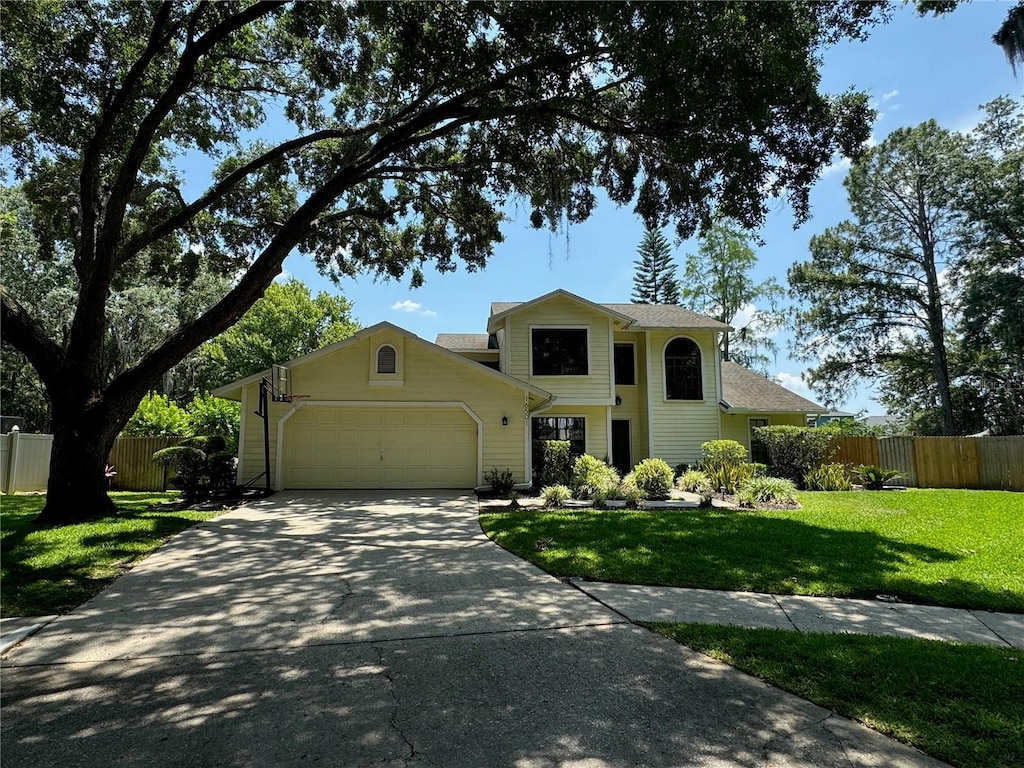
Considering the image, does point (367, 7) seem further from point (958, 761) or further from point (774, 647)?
point (958, 761)

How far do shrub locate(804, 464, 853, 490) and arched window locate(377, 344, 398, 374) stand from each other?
12.1 meters

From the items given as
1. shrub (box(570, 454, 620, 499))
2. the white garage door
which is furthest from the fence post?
shrub (box(570, 454, 620, 499))

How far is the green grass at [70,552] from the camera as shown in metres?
5.25

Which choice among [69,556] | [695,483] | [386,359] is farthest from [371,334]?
[695,483]

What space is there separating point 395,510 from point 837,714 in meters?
8.69

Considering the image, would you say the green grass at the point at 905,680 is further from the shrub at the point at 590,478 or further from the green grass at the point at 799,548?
the shrub at the point at 590,478

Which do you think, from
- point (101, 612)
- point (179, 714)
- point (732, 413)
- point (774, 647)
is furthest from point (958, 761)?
point (732, 413)

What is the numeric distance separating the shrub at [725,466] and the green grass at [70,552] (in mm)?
11484

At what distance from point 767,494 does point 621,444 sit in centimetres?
777

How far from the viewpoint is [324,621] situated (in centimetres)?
467

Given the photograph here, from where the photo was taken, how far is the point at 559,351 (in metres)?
17.3

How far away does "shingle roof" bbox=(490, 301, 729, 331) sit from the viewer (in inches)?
728

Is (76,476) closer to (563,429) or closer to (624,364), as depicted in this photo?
(563,429)

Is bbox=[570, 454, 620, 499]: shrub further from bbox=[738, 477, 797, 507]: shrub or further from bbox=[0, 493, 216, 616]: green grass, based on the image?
bbox=[0, 493, 216, 616]: green grass
